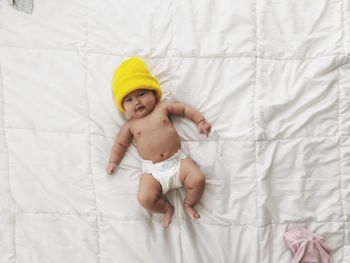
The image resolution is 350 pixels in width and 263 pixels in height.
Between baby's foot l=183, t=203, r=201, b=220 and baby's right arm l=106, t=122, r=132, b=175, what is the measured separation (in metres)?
0.21

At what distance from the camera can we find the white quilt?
4.20 ft

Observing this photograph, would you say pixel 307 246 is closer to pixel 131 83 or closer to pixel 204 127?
pixel 204 127

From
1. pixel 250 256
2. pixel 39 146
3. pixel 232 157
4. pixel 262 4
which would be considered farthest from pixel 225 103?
pixel 39 146

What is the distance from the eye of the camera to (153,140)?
1289 mm

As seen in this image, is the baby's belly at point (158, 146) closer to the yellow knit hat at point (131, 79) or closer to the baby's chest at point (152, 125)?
the baby's chest at point (152, 125)

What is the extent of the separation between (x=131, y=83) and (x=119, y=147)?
0.56 feet

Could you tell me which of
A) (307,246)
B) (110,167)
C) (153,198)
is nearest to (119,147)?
(110,167)

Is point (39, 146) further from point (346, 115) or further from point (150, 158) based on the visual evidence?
point (346, 115)

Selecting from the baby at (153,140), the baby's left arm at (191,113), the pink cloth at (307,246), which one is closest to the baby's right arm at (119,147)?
the baby at (153,140)

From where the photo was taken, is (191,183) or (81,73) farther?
(81,73)

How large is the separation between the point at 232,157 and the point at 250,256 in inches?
9.9

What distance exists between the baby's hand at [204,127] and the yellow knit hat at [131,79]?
134mm

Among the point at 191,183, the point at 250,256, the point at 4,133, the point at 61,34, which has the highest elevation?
the point at 61,34

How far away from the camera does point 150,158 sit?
1.30m
